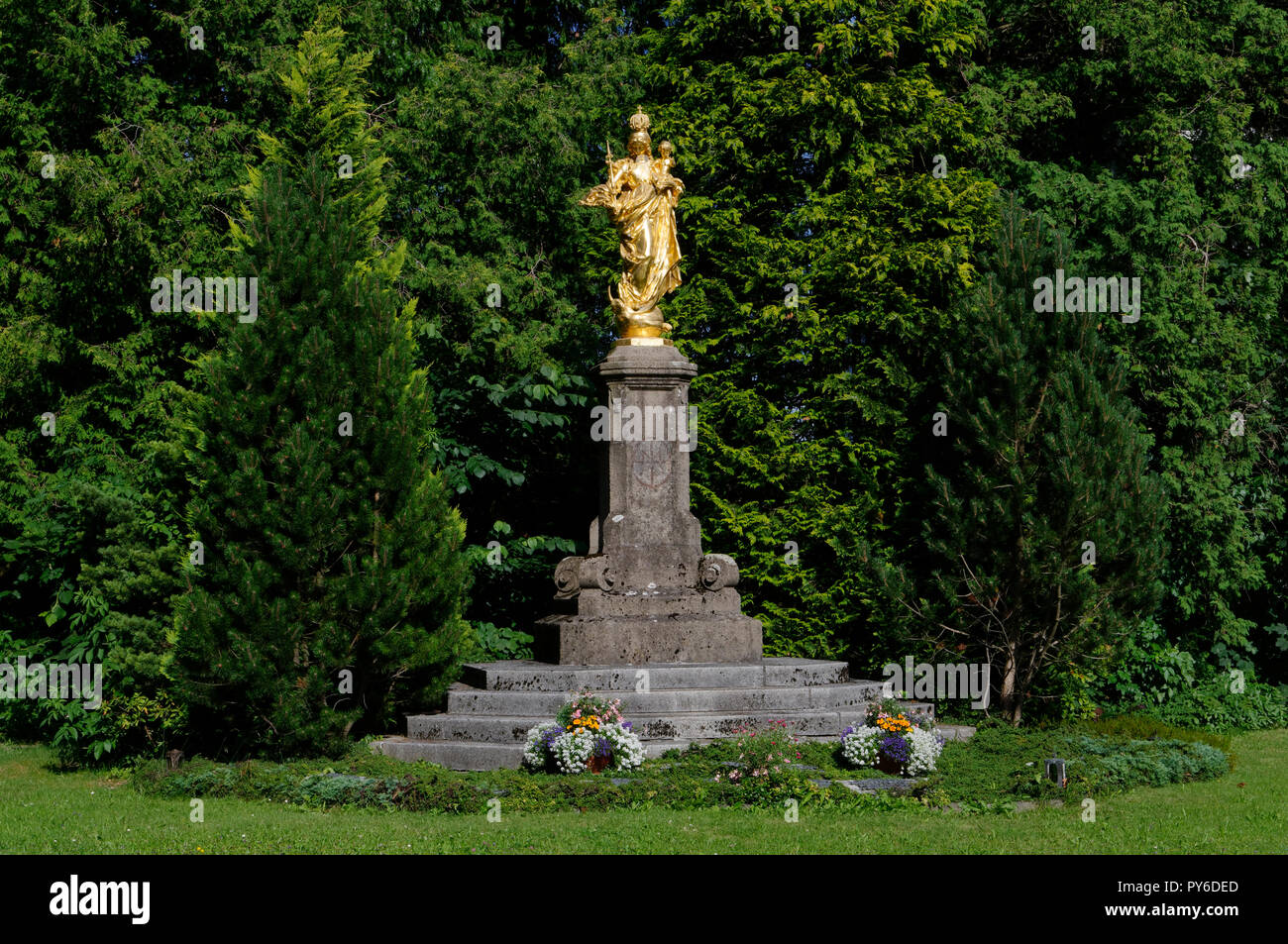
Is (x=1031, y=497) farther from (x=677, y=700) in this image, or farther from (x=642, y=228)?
(x=642, y=228)

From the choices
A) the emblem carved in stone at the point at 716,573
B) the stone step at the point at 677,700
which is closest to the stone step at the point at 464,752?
the stone step at the point at 677,700

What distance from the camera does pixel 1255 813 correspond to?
31.3 ft

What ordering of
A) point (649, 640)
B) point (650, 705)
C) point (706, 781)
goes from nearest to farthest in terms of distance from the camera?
point (706, 781) < point (650, 705) < point (649, 640)

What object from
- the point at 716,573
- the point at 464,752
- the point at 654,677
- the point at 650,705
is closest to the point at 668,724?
the point at 650,705

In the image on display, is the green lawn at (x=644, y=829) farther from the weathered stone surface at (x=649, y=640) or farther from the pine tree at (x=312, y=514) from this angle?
the weathered stone surface at (x=649, y=640)

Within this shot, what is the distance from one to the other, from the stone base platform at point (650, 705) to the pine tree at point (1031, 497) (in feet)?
5.99

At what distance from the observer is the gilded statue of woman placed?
13.6 meters

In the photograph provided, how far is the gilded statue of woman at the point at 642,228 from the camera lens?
44.5 feet

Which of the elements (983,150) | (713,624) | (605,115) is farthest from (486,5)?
(713,624)

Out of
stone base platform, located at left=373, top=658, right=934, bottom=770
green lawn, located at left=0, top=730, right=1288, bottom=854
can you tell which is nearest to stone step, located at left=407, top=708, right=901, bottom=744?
stone base platform, located at left=373, top=658, right=934, bottom=770

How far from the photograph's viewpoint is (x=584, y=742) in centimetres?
996

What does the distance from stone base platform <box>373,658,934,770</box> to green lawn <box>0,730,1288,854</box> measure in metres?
1.62

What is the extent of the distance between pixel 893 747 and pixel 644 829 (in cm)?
253

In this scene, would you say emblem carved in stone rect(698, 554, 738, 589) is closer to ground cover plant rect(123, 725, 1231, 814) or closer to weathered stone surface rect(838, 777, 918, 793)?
ground cover plant rect(123, 725, 1231, 814)
